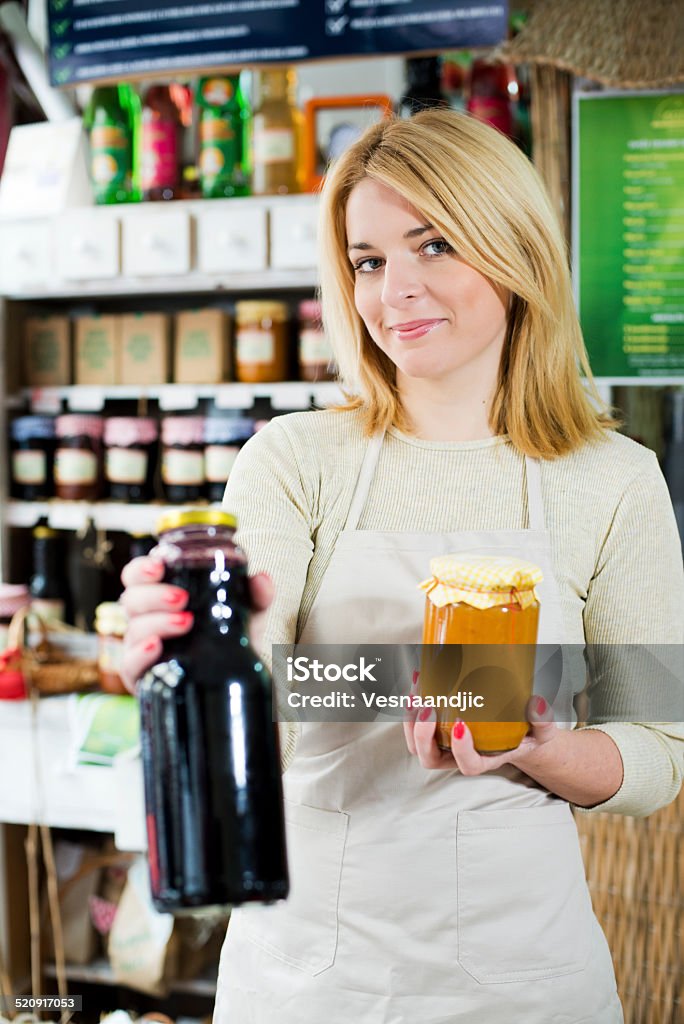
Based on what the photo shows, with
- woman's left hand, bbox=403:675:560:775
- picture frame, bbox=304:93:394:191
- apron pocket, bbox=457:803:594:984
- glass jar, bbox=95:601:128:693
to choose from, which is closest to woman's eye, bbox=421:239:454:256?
woman's left hand, bbox=403:675:560:775

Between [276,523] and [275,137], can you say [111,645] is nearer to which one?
[275,137]

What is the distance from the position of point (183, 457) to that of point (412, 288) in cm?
141

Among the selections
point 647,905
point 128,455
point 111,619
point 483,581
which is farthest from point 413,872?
point 128,455

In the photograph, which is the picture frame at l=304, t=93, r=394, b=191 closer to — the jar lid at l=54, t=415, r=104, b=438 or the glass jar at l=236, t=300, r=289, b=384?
the glass jar at l=236, t=300, r=289, b=384

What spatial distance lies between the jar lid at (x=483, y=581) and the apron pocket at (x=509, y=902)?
0.39 meters

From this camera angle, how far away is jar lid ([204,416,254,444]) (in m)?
2.19

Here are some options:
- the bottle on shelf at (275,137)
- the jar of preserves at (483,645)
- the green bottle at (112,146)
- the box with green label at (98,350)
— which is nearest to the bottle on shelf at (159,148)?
the green bottle at (112,146)

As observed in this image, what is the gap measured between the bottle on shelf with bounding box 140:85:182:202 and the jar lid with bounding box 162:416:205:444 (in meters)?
0.52

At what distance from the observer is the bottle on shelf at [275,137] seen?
84.2 inches

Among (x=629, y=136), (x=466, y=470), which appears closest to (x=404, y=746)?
(x=466, y=470)

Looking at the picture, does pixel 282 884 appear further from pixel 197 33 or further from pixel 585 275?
pixel 197 33

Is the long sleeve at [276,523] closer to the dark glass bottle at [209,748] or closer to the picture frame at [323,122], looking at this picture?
the dark glass bottle at [209,748]

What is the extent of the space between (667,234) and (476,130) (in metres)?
1.06

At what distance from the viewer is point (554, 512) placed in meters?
0.97
